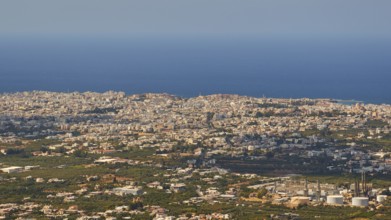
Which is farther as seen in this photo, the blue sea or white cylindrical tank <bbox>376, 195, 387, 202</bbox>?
the blue sea

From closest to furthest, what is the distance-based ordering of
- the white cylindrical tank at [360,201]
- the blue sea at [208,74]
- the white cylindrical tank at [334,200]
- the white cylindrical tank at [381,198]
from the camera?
the white cylindrical tank at [360,201] < the white cylindrical tank at [334,200] < the white cylindrical tank at [381,198] < the blue sea at [208,74]

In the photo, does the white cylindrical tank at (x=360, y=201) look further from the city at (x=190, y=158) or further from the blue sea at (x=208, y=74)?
the blue sea at (x=208, y=74)

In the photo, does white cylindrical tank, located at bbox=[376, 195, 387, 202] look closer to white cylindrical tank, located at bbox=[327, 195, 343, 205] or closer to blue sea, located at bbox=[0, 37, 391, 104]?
white cylindrical tank, located at bbox=[327, 195, 343, 205]

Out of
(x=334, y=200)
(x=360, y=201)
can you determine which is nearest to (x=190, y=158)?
(x=334, y=200)

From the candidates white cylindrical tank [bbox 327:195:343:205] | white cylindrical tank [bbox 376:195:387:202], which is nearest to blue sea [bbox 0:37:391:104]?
white cylindrical tank [bbox 376:195:387:202]

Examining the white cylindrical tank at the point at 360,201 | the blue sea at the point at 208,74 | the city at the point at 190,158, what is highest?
the blue sea at the point at 208,74

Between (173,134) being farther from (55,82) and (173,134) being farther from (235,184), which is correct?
(55,82)

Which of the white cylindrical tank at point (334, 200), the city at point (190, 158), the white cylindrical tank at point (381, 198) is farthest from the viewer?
the white cylindrical tank at point (381, 198)

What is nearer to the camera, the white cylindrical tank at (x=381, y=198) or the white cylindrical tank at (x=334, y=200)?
the white cylindrical tank at (x=334, y=200)

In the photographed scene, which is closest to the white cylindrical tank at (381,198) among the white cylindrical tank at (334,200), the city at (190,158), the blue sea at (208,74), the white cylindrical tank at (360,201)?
the city at (190,158)

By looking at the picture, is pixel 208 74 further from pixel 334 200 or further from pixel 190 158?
pixel 334 200

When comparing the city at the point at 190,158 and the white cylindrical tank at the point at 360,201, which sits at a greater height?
the city at the point at 190,158
